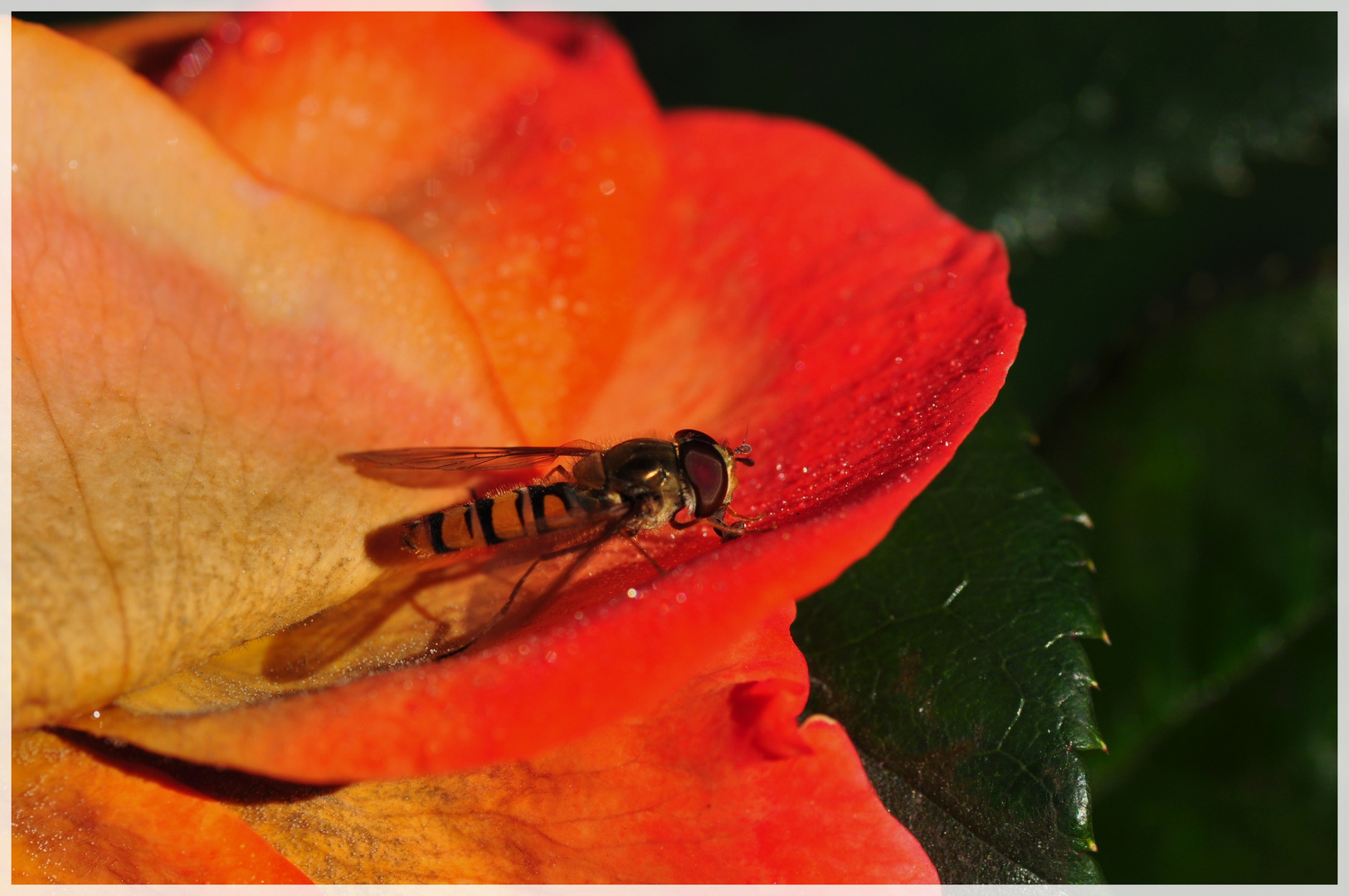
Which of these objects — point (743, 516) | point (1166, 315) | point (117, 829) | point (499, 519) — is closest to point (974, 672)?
point (743, 516)

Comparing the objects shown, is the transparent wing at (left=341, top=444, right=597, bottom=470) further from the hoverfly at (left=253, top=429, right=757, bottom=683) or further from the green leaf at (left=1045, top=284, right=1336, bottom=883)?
the green leaf at (left=1045, top=284, right=1336, bottom=883)

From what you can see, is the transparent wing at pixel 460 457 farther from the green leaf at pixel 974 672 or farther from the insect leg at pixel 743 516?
the green leaf at pixel 974 672

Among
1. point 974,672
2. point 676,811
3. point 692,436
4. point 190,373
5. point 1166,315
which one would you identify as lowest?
point 1166,315

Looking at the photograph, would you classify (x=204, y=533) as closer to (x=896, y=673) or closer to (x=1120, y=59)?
(x=896, y=673)

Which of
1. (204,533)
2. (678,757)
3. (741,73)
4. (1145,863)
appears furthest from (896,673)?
(741,73)

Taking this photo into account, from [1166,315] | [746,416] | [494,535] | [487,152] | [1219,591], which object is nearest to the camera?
[494,535]

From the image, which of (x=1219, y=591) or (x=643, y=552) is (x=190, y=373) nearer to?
(x=643, y=552)

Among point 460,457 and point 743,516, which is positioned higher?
point 460,457
